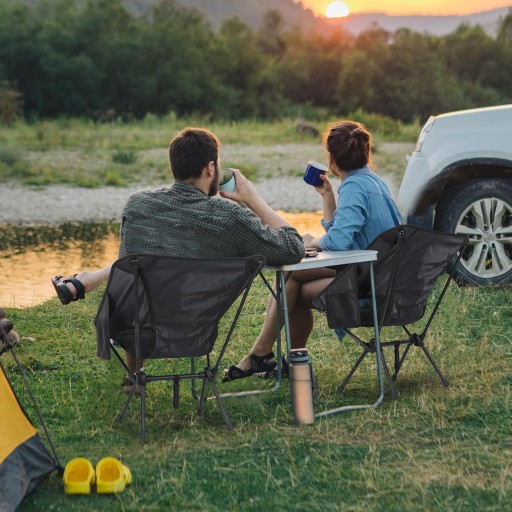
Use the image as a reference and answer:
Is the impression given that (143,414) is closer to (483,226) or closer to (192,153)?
(192,153)

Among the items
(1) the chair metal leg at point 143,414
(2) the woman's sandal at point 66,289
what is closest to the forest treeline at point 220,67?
(2) the woman's sandal at point 66,289

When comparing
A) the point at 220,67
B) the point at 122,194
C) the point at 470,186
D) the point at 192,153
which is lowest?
the point at 220,67

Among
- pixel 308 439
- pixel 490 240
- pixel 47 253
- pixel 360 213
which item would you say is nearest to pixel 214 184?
pixel 360 213

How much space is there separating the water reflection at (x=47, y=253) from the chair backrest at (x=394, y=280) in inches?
149

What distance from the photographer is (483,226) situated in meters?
7.90

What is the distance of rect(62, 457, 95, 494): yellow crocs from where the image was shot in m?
3.93

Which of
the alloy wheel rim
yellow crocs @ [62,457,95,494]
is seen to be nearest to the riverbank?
the alloy wheel rim

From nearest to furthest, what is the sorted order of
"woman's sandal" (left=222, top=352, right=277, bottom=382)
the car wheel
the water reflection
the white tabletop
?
the white tabletop → "woman's sandal" (left=222, top=352, right=277, bottom=382) → the car wheel → the water reflection

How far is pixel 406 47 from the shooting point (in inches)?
1784

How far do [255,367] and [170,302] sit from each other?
1142 millimetres

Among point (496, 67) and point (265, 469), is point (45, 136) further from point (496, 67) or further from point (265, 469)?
point (265, 469)

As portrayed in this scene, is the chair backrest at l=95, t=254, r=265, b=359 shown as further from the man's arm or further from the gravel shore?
the gravel shore

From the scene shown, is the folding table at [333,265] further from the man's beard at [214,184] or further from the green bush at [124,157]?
the green bush at [124,157]

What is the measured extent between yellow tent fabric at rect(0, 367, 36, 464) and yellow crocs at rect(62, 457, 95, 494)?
0.19m
